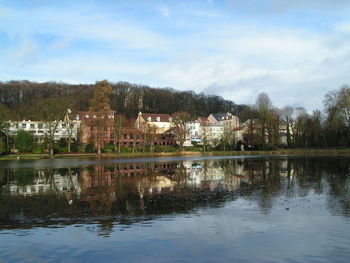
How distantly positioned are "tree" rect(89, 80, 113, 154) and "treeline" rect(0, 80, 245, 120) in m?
59.8

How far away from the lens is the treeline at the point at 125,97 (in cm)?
14500

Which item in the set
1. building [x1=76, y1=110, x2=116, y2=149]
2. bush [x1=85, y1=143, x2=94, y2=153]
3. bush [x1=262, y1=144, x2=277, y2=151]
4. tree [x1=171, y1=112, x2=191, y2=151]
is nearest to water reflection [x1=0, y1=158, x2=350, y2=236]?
building [x1=76, y1=110, x2=116, y2=149]

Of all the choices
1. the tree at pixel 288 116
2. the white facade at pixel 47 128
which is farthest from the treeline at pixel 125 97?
the tree at pixel 288 116

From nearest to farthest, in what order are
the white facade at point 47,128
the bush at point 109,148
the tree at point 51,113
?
the tree at point 51,113 < the bush at point 109,148 < the white facade at point 47,128

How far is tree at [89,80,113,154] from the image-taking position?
78.4m

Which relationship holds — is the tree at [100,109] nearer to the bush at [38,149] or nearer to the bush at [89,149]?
the bush at [89,149]

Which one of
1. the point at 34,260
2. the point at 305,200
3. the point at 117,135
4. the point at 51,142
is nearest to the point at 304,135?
the point at 117,135

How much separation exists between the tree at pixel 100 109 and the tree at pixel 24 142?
1611 centimetres

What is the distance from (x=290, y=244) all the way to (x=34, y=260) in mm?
7818

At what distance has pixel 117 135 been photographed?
293 ft

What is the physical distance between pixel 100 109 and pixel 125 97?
7643 centimetres

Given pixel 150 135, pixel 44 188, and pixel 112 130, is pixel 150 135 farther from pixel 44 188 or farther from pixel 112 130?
pixel 44 188

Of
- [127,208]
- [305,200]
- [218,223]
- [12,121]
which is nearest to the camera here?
[218,223]

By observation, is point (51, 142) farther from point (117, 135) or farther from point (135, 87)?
point (135, 87)
